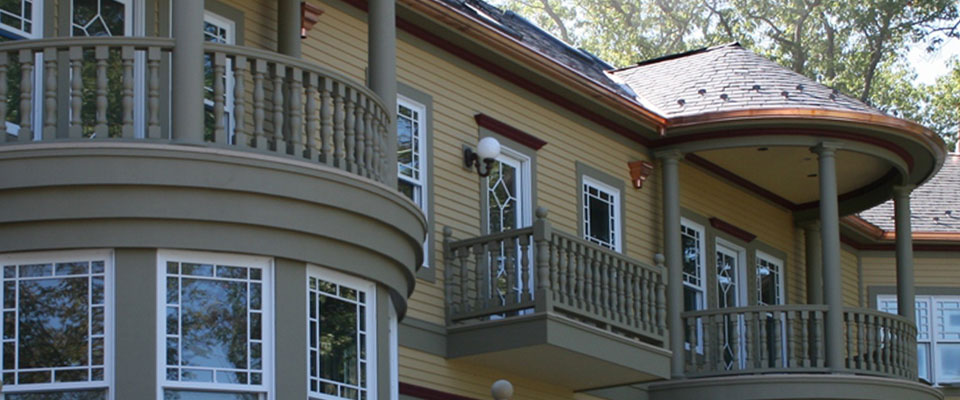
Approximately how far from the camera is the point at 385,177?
1505 centimetres

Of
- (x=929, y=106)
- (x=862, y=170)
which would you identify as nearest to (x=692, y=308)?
(x=862, y=170)

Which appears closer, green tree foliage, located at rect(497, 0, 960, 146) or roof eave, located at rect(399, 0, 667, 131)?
roof eave, located at rect(399, 0, 667, 131)

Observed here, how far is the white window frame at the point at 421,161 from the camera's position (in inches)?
712

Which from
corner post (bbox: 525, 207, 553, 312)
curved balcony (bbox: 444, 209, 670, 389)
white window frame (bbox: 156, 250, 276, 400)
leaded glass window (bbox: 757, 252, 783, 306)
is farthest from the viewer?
leaded glass window (bbox: 757, 252, 783, 306)

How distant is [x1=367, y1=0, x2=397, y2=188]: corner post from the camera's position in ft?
50.0

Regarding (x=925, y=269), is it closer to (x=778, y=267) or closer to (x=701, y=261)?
(x=778, y=267)

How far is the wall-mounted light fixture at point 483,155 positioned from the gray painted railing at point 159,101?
3.54 meters

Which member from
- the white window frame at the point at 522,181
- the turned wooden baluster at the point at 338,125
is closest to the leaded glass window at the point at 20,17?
the turned wooden baluster at the point at 338,125

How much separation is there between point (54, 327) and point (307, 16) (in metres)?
5.22

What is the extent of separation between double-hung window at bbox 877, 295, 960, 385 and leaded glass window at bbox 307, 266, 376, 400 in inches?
632

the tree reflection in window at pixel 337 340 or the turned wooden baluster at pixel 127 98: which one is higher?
the turned wooden baluster at pixel 127 98

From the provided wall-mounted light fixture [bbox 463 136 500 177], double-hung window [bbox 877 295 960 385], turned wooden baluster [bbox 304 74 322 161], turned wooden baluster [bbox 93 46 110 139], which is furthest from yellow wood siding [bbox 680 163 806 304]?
turned wooden baluster [bbox 93 46 110 139]

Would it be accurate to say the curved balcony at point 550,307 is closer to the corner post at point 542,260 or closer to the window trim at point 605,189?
→ the corner post at point 542,260

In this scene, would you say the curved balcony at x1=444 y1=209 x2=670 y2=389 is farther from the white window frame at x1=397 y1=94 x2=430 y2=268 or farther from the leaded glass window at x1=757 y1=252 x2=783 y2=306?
the leaded glass window at x1=757 y1=252 x2=783 y2=306
